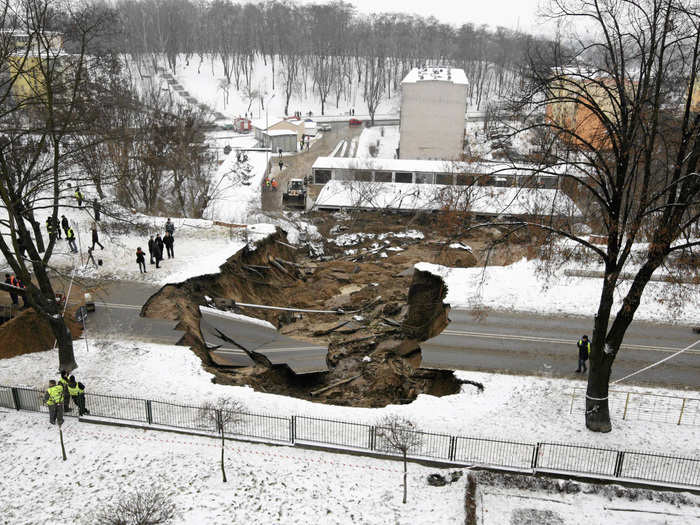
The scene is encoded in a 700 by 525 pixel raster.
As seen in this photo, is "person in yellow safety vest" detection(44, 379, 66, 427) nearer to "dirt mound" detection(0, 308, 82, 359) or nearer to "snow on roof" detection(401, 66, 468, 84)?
"dirt mound" detection(0, 308, 82, 359)

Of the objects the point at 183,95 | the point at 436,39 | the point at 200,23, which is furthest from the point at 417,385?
the point at 200,23

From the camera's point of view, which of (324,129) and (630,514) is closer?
(630,514)

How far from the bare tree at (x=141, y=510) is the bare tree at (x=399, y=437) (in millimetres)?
5259

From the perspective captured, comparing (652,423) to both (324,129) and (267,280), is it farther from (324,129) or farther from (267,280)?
(324,129)

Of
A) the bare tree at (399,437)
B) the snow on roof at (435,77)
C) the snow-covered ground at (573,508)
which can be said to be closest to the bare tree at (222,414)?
the bare tree at (399,437)

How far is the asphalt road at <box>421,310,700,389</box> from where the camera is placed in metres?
17.9

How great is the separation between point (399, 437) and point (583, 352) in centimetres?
769

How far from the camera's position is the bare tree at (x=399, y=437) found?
12281mm

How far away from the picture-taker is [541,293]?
23.4 metres

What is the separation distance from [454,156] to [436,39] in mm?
78550

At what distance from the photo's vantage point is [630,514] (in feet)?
39.2

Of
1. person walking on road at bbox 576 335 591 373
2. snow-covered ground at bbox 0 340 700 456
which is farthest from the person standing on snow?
person walking on road at bbox 576 335 591 373

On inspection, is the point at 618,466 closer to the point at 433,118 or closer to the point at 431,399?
the point at 431,399

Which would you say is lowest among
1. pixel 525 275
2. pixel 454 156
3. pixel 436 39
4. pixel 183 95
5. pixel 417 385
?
pixel 417 385
